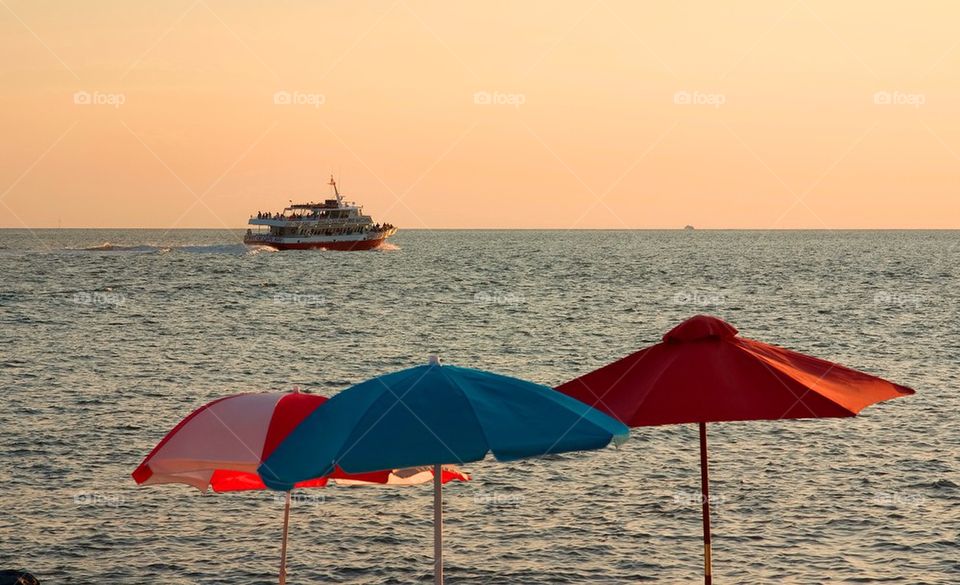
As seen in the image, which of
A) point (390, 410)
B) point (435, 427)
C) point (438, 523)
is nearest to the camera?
point (435, 427)

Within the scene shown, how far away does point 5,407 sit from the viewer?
26.7 meters

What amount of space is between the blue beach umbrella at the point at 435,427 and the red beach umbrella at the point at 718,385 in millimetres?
536

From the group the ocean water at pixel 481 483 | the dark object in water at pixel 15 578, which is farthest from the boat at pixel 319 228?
the dark object in water at pixel 15 578

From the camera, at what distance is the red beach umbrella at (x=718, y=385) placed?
8086mm

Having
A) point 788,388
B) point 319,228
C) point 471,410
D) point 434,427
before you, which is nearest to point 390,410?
point 434,427

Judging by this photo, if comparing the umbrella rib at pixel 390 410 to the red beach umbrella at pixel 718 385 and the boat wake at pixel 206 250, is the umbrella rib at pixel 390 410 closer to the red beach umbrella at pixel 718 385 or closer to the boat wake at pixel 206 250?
the red beach umbrella at pixel 718 385

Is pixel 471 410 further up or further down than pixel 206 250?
further down

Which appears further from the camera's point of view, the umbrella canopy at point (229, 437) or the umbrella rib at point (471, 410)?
the umbrella canopy at point (229, 437)

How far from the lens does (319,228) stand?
4941 inches

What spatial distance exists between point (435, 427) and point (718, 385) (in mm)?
2193

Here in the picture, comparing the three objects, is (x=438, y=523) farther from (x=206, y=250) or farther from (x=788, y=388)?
(x=206, y=250)

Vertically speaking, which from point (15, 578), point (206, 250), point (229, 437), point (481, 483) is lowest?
point (15, 578)

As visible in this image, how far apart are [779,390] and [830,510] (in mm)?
9773

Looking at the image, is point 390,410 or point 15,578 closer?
point 390,410
